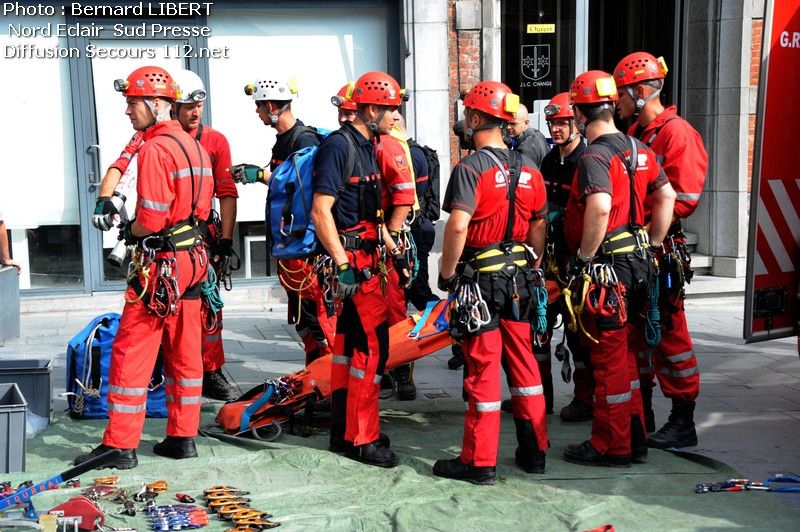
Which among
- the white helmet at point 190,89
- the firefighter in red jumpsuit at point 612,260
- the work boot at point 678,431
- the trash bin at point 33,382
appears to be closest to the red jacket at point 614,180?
the firefighter in red jumpsuit at point 612,260

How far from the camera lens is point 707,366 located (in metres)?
8.72

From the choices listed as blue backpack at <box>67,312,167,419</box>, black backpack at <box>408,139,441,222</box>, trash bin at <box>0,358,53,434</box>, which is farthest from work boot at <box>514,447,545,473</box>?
black backpack at <box>408,139,441,222</box>

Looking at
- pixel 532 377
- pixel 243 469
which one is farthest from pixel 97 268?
pixel 532 377

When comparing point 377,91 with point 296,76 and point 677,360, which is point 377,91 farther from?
point 296,76

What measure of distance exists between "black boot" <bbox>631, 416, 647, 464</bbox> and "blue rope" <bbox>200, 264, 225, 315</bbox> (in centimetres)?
267

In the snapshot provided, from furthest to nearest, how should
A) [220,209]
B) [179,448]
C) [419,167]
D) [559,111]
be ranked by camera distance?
[419,167] < [220,209] < [559,111] < [179,448]

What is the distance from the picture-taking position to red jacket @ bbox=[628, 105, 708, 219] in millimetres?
6344

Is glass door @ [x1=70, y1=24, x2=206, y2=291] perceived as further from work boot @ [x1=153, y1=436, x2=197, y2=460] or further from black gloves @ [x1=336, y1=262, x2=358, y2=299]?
black gloves @ [x1=336, y1=262, x2=358, y2=299]

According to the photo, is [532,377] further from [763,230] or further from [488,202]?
[763,230]

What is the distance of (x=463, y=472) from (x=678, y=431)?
58.3 inches

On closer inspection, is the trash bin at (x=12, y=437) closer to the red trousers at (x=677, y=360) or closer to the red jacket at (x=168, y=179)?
the red jacket at (x=168, y=179)

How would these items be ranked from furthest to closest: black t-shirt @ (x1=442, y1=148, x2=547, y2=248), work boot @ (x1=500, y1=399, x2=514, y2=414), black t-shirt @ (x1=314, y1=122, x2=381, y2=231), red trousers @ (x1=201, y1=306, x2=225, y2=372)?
red trousers @ (x1=201, y1=306, x2=225, y2=372) < work boot @ (x1=500, y1=399, x2=514, y2=414) < black t-shirt @ (x1=314, y1=122, x2=381, y2=231) < black t-shirt @ (x1=442, y1=148, x2=547, y2=248)

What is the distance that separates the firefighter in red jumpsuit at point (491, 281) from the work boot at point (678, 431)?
928mm

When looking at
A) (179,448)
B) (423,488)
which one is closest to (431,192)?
(179,448)
